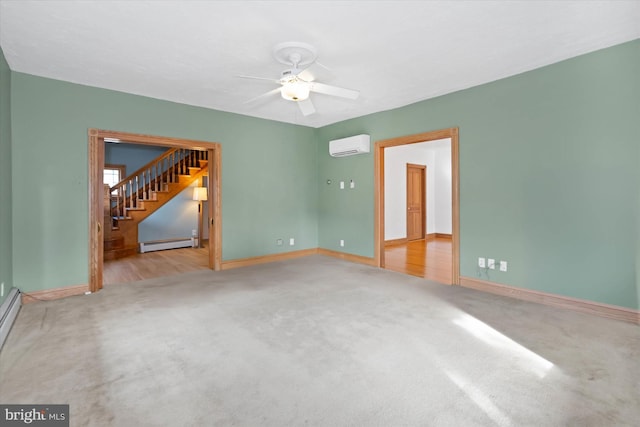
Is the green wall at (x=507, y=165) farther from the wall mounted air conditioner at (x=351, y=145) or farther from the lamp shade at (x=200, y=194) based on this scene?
the lamp shade at (x=200, y=194)

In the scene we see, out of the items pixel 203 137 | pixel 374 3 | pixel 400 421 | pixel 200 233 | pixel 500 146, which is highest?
pixel 374 3

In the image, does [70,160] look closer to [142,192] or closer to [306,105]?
[306,105]

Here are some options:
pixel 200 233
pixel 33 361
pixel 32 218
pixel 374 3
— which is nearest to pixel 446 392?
pixel 374 3

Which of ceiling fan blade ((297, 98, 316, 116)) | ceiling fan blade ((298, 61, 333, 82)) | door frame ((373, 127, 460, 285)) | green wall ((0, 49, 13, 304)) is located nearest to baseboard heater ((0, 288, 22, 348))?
green wall ((0, 49, 13, 304))

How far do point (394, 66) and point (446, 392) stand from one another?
124 inches

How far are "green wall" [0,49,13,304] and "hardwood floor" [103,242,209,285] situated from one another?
127 cm

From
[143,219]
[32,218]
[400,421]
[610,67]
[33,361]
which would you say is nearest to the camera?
[400,421]

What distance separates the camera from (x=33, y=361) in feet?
7.45

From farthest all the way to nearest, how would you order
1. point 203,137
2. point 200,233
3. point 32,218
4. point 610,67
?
point 200,233
point 203,137
point 32,218
point 610,67

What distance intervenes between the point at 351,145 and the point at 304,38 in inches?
111

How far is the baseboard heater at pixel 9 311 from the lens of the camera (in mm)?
2645

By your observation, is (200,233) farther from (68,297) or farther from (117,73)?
(117,73)

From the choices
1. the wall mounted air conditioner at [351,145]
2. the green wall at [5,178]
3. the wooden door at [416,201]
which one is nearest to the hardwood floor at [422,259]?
the wooden door at [416,201]

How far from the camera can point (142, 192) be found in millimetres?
7695
